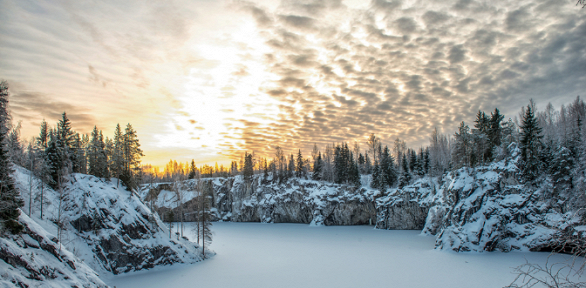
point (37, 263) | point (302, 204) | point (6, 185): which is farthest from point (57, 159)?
point (302, 204)

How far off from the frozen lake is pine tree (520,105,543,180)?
14610 mm

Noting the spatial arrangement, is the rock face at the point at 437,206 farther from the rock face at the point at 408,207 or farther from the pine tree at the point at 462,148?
the pine tree at the point at 462,148

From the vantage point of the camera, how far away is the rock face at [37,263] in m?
19.2

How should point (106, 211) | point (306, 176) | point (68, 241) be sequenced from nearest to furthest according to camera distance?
point (68, 241) < point (106, 211) < point (306, 176)

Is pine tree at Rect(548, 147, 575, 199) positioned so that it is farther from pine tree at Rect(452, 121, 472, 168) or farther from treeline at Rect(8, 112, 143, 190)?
treeline at Rect(8, 112, 143, 190)

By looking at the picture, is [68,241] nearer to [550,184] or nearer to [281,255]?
[281,255]

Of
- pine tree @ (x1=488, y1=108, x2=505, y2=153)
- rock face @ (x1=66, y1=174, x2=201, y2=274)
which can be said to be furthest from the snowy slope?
pine tree @ (x1=488, y1=108, x2=505, y2=153)

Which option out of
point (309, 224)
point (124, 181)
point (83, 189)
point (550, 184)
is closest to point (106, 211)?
point (83, 189)

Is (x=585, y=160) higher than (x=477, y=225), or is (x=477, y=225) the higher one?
(x=585, y=160)

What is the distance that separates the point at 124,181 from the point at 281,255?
1117 inches

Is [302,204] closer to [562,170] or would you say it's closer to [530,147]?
[530,147]

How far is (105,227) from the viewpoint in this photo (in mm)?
35406

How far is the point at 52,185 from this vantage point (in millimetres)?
38656

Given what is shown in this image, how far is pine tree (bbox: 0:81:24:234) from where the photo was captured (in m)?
21.4
